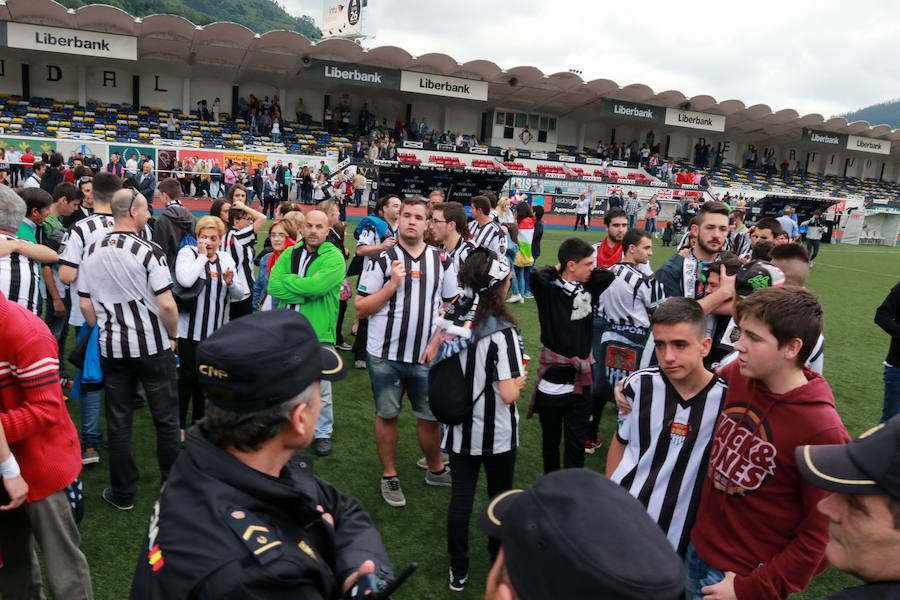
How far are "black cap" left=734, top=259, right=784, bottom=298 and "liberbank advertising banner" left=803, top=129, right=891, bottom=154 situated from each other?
48.0 meters

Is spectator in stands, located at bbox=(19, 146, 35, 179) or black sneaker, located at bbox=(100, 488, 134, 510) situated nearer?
black sneaker, located at bbox=(100, 488, 134, 510)

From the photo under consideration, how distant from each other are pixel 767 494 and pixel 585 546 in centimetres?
149

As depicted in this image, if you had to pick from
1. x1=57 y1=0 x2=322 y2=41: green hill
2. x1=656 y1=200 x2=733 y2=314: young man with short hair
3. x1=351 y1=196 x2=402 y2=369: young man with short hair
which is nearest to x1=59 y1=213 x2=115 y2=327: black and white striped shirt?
x1=351 y1=196 x2=402 y2=369: young man with short hair

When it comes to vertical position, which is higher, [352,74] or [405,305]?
[352,74]

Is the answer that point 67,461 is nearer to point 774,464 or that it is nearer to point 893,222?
point 774,464

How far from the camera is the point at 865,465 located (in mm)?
A: 1258

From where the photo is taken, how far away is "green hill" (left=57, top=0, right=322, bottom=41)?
62.8 m

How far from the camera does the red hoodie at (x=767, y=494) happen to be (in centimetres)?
193

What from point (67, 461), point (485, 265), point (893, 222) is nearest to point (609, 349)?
point (485, 265)

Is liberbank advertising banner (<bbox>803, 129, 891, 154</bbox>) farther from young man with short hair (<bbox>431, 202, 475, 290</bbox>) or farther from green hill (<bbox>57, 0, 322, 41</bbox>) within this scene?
green hill (<bbox>57, 0, 322, 41</bbox>)

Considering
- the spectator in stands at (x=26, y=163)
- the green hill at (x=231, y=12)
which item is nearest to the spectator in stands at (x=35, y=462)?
the spectator in stands at (x=26, y=163)

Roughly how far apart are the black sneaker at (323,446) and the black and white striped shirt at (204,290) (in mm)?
1210

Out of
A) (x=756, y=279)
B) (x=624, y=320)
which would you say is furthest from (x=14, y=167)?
(x=756, y=279)

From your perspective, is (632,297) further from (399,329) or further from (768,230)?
(768,230)
